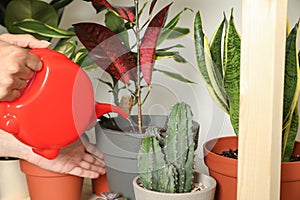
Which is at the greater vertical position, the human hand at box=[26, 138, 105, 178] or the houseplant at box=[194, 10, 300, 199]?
the houseplant at box=[194, 10, 300, 199]

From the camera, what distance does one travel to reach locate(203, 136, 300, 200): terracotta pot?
2.64ft

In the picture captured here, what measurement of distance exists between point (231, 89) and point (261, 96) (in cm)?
20

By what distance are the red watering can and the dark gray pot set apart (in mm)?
82

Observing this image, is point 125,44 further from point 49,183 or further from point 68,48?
point 49,183

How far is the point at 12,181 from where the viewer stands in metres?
1.01

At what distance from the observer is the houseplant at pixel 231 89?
805 mm

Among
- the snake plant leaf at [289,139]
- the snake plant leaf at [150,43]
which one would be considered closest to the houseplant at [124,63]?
the snake plant leaf at [150,43]

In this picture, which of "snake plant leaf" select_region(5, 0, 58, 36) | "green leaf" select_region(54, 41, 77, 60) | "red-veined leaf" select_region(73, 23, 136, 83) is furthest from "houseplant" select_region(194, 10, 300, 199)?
"snake plant leaf" select_region(5, 0, 58, 36)

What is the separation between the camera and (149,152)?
81cm

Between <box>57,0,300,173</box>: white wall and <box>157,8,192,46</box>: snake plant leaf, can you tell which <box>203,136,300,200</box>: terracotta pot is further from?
<box>157,8,192,46</box>: snake plant leaf

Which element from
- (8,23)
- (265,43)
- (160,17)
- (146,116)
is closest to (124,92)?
(146,116)

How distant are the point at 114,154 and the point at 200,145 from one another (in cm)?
23

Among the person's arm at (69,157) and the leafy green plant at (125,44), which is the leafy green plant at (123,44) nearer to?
the leafy green plant at (125,44)

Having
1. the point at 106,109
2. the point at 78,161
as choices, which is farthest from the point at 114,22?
the point at 78,161
